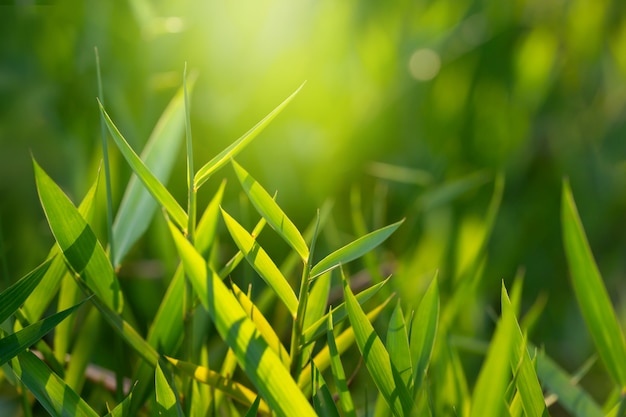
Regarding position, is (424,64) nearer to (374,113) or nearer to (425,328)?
(374,113)

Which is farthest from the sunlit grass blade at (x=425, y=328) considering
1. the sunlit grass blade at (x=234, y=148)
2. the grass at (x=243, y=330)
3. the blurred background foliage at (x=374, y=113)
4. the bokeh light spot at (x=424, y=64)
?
the bokeh light spot at (x=424, y=64)

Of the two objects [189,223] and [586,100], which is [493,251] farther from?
[189,223]

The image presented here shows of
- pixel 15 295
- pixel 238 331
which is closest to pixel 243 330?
pixel 238 331

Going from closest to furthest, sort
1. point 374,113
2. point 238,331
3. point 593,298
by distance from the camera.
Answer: point 238,331
point 593,298
point 374,113

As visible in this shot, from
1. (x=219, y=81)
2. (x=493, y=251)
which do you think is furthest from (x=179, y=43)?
Result: (x=493, y=251)

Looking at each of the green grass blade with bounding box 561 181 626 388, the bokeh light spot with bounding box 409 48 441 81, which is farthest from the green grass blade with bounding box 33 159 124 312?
the bokeh light spot with bounding box 409 48 441 81

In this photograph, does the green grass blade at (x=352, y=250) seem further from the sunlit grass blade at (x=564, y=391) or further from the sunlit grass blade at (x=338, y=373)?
the sunlit grass blade at (x=564, y=391)
